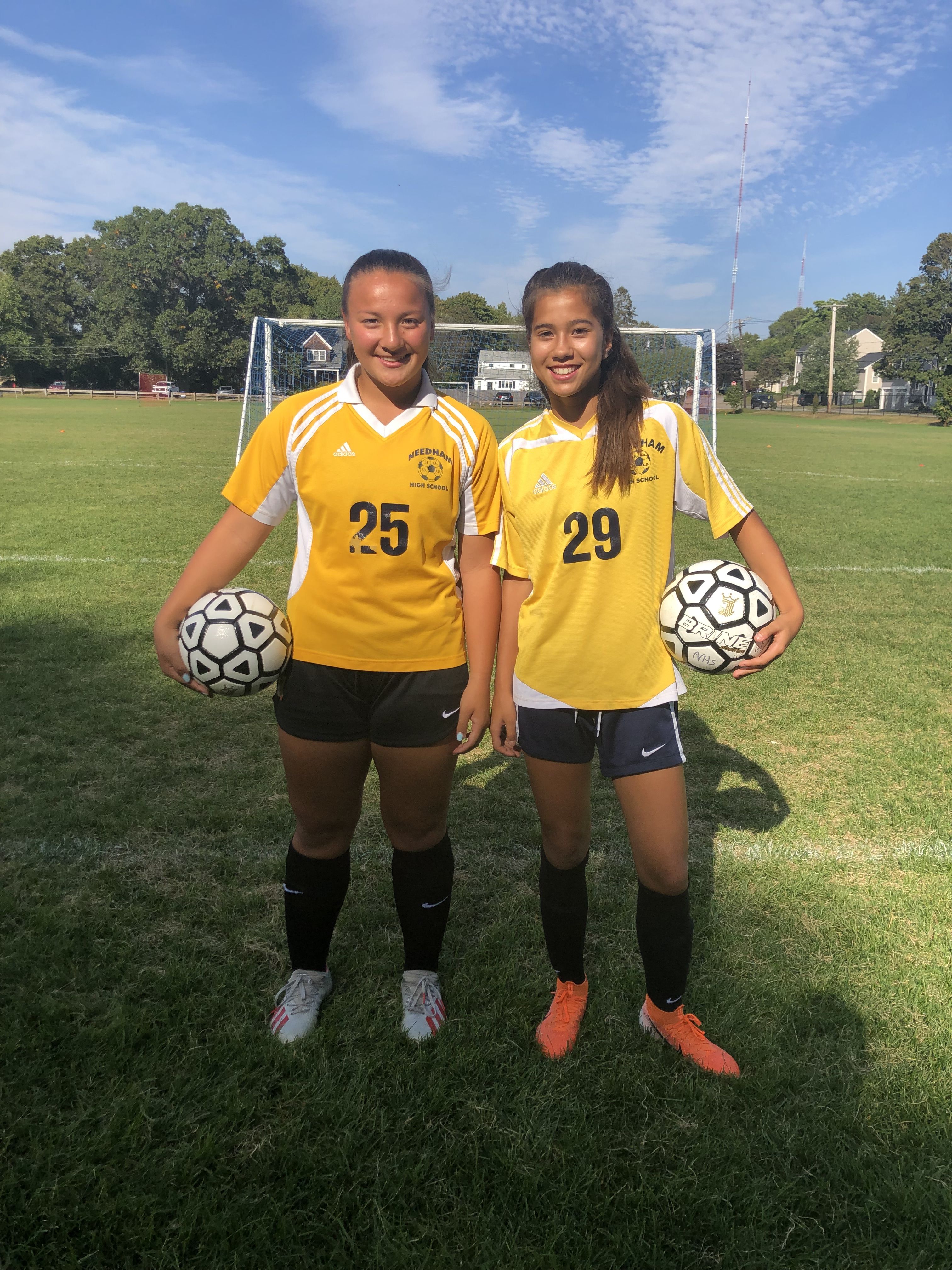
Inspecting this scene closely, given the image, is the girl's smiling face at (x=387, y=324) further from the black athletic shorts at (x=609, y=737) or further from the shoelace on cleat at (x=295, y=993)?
→ the shoelace on cleat at (x=295, y=993)

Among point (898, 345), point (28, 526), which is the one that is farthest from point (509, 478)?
point (898, 345)

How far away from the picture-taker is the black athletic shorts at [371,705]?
2.15 m

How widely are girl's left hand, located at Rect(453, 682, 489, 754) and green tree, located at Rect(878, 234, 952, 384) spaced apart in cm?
6187

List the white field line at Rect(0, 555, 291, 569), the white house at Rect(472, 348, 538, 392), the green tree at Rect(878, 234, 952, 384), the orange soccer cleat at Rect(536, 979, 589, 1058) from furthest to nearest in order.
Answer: the green tree at Rect(878, 234, 952, 384) → the white house at Rect(472, 348, 538, 392) → the white field line at Rect(0, 555, 291, 569) → the orange soccer cleat at Rect(536, 979, 589, 1058)

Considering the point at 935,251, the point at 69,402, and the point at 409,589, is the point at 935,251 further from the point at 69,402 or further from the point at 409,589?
the point at 409,589

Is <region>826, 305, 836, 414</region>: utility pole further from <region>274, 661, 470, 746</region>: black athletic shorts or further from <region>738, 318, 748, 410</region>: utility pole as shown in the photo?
<region>274, 661, 470, 746</region>: black athletic shorts

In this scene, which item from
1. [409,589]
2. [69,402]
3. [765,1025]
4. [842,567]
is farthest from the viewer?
[69,402]

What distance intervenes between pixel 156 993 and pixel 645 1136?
1.45m

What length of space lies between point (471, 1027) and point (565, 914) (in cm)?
45

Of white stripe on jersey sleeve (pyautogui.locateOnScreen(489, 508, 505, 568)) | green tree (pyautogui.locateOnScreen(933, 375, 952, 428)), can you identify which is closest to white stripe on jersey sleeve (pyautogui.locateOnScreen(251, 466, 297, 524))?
white stripe on jersey sleeve (pyautogui.locateOnScreen(489, 508, 505, 568))

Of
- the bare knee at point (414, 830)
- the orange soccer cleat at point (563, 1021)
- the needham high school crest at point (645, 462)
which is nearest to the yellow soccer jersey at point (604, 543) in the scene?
the needham high school crest at point (645, 462)

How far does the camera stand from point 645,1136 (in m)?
2.06

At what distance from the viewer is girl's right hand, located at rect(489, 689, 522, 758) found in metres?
2.27

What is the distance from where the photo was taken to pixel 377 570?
2.09 meters
